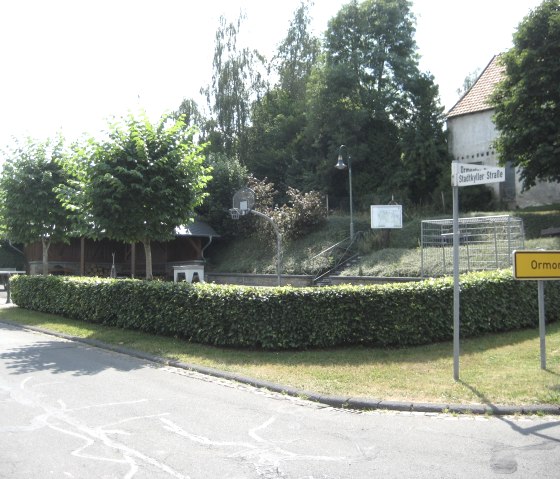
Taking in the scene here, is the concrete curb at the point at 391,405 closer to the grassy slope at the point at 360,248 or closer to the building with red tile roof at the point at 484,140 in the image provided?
the grassy slope at the point at 360,248

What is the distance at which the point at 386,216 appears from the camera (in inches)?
890

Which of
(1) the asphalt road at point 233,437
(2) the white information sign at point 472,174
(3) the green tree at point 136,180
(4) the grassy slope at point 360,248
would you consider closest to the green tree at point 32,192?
(3) the green tree at point 136,180

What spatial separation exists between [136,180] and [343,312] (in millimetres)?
6773

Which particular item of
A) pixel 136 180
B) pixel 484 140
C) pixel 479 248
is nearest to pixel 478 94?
pixel 484 140

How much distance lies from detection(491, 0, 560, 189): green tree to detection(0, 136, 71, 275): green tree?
17044 mm

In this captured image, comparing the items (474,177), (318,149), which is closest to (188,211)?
(474,177)

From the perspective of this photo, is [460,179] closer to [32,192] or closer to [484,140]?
[32,192]

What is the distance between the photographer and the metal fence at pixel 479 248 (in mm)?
15914

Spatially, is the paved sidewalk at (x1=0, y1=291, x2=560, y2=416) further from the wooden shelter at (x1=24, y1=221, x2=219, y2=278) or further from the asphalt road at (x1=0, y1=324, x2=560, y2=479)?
the wooden shelter at (x1=24, y1=221, x2=219, y2=278)

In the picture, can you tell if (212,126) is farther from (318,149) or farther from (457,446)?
(457,446)

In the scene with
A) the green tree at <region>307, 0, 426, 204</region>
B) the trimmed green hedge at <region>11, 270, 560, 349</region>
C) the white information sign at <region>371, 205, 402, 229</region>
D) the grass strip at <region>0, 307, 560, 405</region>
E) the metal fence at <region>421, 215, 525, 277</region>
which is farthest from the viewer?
the green tree at <region>307, 0, 426, 204</region>

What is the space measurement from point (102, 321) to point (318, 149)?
79.2 feet

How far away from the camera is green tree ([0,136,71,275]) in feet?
64.8

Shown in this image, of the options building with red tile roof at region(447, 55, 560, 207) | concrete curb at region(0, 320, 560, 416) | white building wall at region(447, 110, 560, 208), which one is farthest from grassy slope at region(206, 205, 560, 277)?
concrete curb at region(0, 320, 560, 416)
